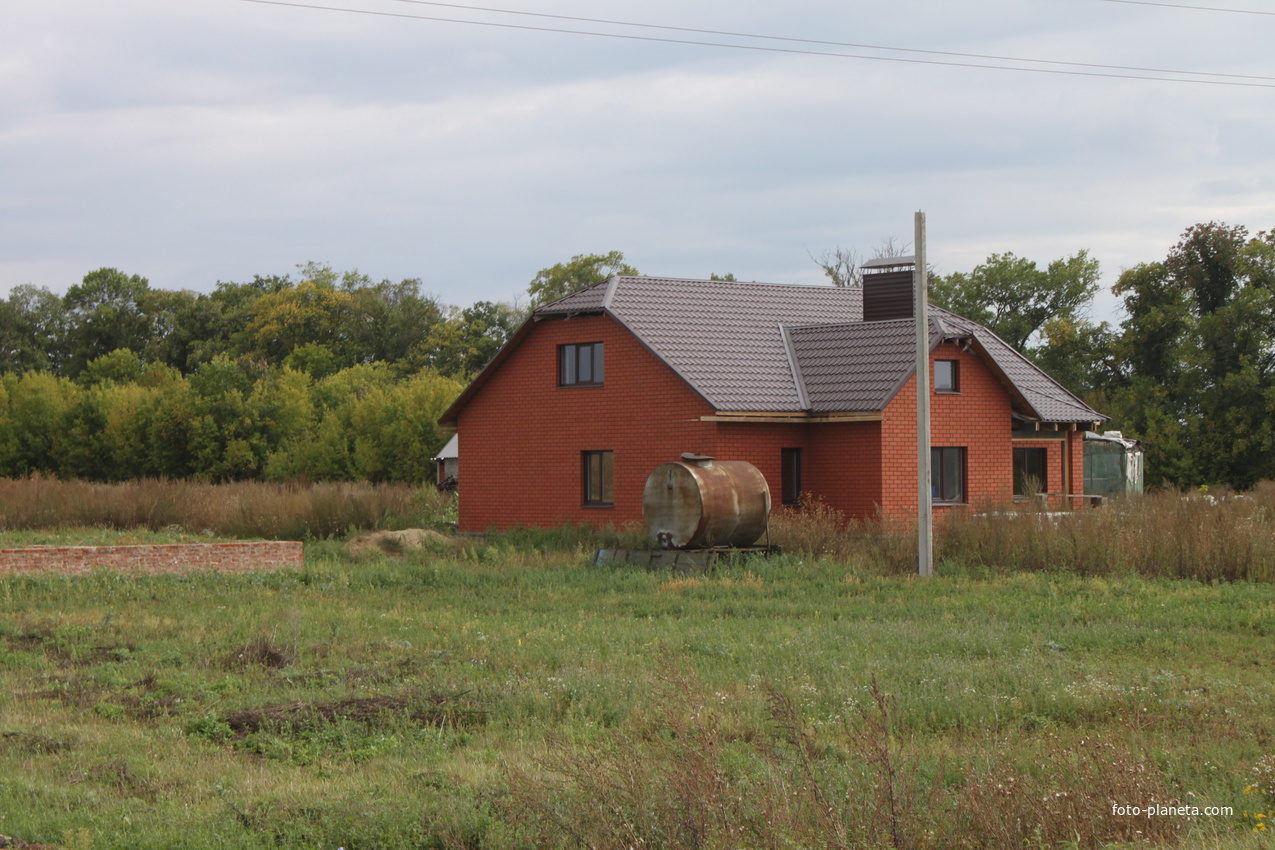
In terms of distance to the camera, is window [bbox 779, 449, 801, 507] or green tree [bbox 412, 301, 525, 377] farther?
green tree [bbox 412, 301, 525, 377]

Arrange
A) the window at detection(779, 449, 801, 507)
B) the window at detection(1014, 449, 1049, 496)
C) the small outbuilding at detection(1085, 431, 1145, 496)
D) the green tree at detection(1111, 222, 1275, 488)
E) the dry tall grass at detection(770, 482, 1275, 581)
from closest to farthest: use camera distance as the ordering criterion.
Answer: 1. the dry tall grass at detection(770, 482, 1275, 581)
2. the window at detection(779, 449, 801, 507)
3. the window at detection(1014, 449, 1049, 496)
4. the small outbuilding at detection(1085, 431, 1145, 496)
5. the green tree at detection(1111, 222, 1275, 488)

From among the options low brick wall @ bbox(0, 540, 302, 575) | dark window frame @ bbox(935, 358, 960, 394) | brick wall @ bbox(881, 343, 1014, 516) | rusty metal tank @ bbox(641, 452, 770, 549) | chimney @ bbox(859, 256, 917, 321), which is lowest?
low brick wall @ bbox(0, 540, 302, 575)

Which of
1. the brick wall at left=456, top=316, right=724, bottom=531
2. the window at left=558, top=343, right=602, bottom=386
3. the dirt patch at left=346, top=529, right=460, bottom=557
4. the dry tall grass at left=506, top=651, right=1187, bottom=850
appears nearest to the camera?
the dry tall grass at left=506, top=651, right=1187, bottom=850

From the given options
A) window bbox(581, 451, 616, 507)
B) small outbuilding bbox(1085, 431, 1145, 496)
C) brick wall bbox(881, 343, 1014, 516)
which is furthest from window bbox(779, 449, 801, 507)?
small outbuilding bbox(1085, 431, 1145, 496)

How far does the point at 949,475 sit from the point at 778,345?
5.05m

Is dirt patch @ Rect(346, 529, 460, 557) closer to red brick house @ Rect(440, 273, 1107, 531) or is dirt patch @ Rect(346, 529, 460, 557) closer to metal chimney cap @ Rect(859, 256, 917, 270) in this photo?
red brick house @ Rect(440, 273, 1107, 531)

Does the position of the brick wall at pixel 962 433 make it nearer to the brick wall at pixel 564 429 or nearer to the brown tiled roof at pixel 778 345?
the brown tiled roof at pixel 778 345

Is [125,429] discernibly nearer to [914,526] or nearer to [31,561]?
[31,561]

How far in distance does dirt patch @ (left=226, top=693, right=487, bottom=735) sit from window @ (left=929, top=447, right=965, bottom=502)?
1906cm

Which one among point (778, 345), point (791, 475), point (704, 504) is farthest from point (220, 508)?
point (704, 504)

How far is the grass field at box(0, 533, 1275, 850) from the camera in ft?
20.5

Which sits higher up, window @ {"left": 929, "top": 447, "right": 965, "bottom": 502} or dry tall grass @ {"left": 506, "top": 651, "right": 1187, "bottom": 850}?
window @ {"left": 929, "top": 447, "right": 965, "bottom": 502}

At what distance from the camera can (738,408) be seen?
2617cm

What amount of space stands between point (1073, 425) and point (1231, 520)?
11759 mm
